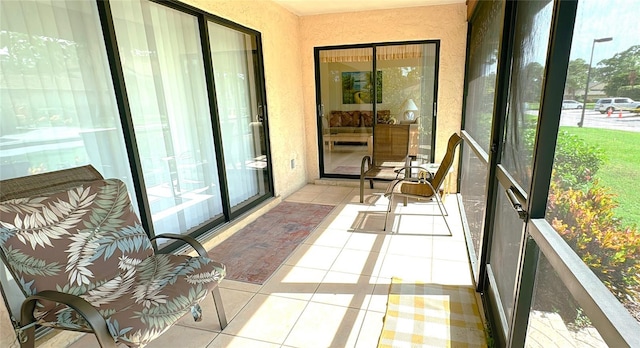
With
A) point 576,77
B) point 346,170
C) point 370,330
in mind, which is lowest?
point 370,330

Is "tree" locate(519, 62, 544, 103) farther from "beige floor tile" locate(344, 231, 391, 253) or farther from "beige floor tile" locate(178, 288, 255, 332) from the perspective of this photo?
"beige floor tile" locate(178, 288, 255, 332)

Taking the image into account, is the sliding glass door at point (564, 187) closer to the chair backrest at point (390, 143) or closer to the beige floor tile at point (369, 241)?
the beige floor tile at point (369, 241)

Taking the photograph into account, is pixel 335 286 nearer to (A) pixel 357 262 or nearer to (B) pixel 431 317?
(A) pixel 357 262

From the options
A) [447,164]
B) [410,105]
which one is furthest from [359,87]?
[447,164]

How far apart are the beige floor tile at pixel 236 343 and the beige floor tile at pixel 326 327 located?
0.41ft

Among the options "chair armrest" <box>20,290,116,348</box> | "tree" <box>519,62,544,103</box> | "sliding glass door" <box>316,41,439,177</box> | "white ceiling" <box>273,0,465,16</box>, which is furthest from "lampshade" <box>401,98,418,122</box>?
"chair armrest" <box>20,290,116,348</box>

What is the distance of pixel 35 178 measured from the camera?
5.34 ft

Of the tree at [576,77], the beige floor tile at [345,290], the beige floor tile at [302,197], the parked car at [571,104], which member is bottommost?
the beige floor tile at [345,290]

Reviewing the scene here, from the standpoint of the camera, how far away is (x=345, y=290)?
225 cm

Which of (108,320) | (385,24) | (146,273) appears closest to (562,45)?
(108,320)

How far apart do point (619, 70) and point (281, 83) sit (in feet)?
12.2

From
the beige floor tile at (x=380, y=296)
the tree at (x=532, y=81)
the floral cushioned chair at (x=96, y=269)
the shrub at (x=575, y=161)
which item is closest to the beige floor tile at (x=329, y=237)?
the beige floor tile at (x=380, y=296)

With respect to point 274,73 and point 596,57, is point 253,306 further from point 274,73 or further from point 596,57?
point 274,73

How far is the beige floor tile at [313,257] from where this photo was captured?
2.61 m
